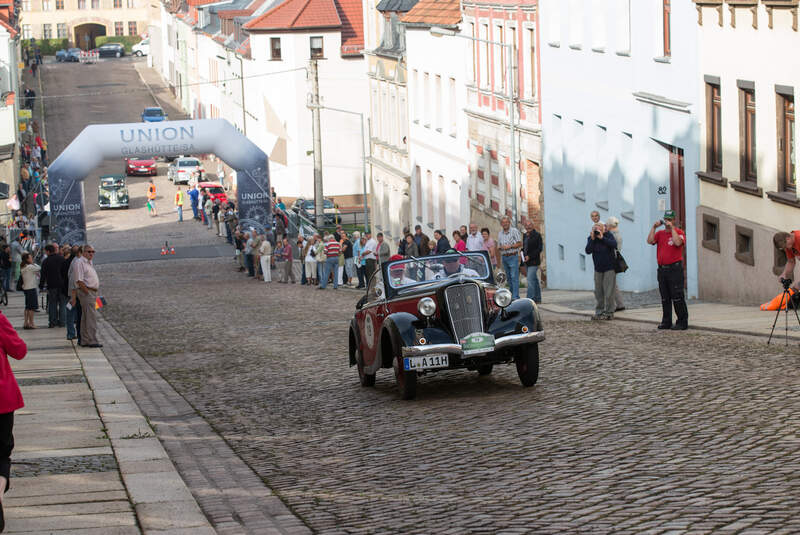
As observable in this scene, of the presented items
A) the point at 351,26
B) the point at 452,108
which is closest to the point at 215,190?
the point at 351,26

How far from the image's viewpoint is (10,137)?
73812 millimetres

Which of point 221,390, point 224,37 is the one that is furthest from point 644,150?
point 224,37

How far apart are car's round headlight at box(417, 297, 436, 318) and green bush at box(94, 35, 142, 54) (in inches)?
6061

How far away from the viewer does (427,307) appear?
14219 mm

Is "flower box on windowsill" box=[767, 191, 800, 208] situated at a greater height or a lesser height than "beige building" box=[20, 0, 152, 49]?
lesser

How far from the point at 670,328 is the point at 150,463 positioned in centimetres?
1074

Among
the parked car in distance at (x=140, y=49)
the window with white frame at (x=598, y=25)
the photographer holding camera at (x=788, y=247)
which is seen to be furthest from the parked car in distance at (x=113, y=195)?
the parked car in distance at (x=140, y=49)

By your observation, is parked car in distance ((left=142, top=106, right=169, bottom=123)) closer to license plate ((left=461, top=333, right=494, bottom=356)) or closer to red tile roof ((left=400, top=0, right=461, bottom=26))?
red tile roof ((left=400, top=0, right=461, bottom=26))

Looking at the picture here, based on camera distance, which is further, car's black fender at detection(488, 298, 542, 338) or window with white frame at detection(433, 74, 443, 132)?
window with white frame at detection(433, 74, 443, 132)

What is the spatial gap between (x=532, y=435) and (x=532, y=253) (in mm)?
14874

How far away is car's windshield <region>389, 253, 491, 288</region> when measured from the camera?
1553cm

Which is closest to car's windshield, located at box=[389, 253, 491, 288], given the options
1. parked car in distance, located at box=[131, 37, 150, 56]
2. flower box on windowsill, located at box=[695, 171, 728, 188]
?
flower box on windowsill, located at box=[695, 171, 728, 188]

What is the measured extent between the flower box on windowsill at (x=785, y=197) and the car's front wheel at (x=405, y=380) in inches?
369

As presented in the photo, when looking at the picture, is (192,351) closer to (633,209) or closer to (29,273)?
(29,273)
